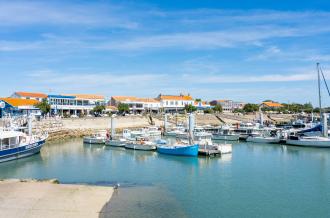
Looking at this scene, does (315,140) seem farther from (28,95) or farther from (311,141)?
(28,95)

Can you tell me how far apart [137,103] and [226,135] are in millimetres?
59697

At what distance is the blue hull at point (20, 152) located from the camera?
1427 inches

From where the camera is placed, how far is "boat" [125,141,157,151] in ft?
150

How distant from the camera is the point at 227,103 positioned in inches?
6722

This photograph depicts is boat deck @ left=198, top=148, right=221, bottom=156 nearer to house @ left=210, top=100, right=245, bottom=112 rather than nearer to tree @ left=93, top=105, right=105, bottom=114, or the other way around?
tree @ left=93, top=105, right=105, bottom=114

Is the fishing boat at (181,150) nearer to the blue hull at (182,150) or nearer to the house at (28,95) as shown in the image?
the blue hull at (182,150)

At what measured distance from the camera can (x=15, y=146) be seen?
37.8m

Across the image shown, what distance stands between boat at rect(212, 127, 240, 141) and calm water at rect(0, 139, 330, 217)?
12.8 metres

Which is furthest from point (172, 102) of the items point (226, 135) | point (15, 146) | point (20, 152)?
point (15, 146)

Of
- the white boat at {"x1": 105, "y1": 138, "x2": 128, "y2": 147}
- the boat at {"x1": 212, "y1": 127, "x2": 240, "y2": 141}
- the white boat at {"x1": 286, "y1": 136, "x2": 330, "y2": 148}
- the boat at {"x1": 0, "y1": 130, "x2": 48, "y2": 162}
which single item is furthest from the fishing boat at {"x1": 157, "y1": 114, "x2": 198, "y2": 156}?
the boat at {"x1": 212, "y1": 127, "x2": 240, "y2": 141}

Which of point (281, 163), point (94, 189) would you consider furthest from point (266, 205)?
point (281, 163)

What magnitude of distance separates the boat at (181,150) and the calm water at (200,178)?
3.63 ft

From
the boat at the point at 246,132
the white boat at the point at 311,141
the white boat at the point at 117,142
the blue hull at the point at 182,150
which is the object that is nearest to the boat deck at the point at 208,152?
the blue hull at the point at 182,150

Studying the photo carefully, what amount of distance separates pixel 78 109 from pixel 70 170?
66.0 metres
